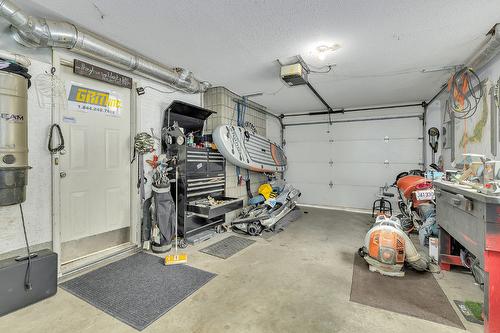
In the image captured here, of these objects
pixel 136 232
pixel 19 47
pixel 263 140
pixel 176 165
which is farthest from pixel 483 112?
pixel 19 47

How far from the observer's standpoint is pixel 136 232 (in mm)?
3260

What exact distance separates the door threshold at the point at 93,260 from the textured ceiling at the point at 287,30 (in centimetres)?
260

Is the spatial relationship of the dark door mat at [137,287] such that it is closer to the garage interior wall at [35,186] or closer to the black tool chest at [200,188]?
the garage interior wall at [35,186]

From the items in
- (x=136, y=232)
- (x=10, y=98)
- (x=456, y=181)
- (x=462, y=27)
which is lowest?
(x=136, y=232)

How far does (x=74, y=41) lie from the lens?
2295 mm

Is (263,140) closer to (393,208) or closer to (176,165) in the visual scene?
(176,165)

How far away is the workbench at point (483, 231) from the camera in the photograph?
5.06 feet

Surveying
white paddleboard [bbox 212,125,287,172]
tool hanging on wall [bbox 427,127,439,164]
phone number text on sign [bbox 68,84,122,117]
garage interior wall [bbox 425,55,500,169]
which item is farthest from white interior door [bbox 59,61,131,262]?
tool hanging on wall [bbox 427,127,439,164]

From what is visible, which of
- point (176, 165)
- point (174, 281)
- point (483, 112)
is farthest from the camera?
point (176, 165)

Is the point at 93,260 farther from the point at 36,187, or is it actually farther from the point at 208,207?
the point at 208,207

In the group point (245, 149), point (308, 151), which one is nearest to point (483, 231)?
point (245, 149)

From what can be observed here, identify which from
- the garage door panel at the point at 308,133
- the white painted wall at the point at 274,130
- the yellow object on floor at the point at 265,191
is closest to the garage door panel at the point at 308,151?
the garage door panel at the point at 308,133

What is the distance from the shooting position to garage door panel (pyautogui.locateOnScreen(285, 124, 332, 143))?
657cm

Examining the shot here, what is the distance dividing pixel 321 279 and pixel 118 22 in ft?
11.1
